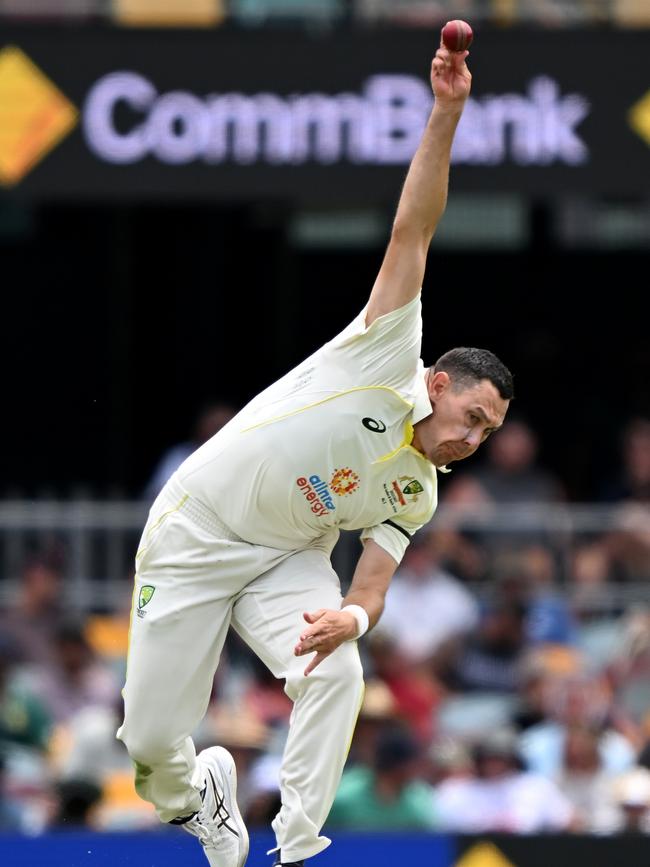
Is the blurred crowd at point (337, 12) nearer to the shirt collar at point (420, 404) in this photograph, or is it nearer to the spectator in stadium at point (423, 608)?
the spectator in stadium at point (423, 608)

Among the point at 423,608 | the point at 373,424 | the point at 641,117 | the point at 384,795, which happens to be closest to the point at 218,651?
the point at 373,424

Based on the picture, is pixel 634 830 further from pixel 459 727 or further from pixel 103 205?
pixel 103 205

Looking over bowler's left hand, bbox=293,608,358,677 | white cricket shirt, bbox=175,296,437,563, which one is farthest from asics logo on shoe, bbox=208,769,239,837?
white cricket shirt, bbox=175,296,437,563

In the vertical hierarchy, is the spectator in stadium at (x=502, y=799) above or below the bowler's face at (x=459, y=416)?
below

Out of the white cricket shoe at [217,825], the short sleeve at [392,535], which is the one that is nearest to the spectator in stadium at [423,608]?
the white cricket shoe at [217,825]

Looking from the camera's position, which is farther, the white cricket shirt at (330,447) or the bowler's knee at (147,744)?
the bowler's knee at (147,744)

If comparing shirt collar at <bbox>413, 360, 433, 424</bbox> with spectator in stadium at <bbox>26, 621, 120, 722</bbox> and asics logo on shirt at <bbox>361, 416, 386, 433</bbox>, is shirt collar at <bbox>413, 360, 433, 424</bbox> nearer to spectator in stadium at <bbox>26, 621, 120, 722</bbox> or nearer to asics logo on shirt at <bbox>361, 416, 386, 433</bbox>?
asics logo on shirt at <bbox>361, 416, 386, 433</bbox>

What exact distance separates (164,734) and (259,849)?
3.88 feet

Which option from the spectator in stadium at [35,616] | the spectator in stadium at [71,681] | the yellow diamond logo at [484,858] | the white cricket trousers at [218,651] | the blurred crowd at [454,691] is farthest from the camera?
the spectator in stadium at [35,616]

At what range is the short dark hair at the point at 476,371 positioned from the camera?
6.27 meters

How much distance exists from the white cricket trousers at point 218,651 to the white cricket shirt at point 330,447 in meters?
0.09

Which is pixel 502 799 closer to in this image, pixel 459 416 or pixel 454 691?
pixel 454 691

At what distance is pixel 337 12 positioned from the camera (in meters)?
11.4

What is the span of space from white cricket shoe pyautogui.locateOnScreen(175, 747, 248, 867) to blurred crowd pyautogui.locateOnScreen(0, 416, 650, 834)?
1562 mm
